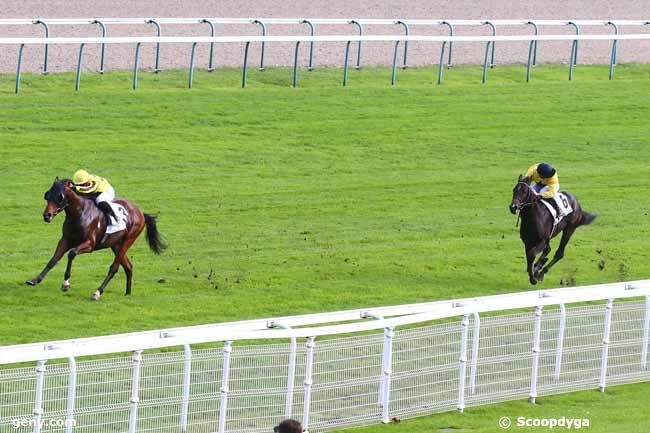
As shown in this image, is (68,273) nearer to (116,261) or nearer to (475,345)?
(116,261)

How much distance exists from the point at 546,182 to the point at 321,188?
3.65m

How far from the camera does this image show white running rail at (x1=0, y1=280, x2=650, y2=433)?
33.2 ft

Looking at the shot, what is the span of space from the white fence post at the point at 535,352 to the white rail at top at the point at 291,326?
0.35ft

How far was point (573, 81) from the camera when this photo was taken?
2705 cm

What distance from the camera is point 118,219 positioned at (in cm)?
1514

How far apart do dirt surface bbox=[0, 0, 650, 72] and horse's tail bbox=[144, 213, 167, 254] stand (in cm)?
795

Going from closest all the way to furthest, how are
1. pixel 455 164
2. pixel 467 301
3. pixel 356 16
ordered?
1. pixel 467 301
2. pixel 455 164
3. pixel 356 16

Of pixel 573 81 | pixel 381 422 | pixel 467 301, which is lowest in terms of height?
pixel 381 422

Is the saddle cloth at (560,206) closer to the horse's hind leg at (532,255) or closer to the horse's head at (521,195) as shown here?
the horse's hind leg at (532,255)

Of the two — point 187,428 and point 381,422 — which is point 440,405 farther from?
point 187,428

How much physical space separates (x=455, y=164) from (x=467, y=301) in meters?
9.42

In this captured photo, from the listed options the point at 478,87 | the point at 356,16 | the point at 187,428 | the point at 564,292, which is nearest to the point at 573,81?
the point at 478,87

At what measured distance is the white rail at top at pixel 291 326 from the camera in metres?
10.0

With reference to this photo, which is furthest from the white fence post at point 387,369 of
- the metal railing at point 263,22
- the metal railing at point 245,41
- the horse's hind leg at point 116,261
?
the metal railing at point 263,22
